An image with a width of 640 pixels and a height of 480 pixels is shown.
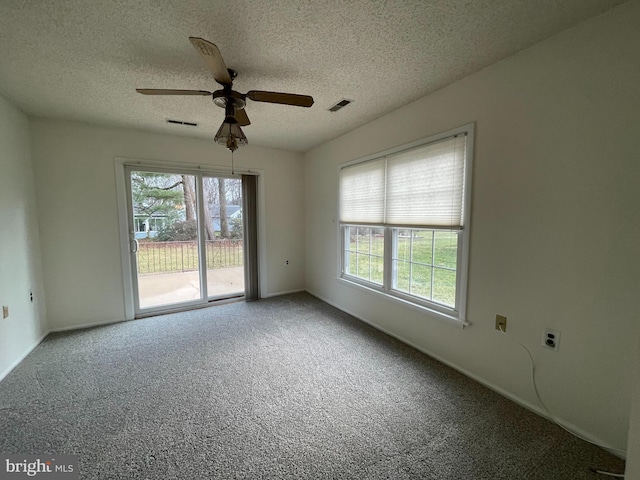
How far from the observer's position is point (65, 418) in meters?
1.69

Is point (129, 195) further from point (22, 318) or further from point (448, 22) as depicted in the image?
point (448, 22)

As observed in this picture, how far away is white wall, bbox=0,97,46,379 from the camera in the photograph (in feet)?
7.42

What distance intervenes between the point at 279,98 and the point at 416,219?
1637 millimetres

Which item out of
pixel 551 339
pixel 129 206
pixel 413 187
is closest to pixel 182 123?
pixel 129 206

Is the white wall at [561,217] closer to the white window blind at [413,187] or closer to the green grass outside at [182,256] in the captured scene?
the white window blind at [413,187]

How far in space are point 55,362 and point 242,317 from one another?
178 cm

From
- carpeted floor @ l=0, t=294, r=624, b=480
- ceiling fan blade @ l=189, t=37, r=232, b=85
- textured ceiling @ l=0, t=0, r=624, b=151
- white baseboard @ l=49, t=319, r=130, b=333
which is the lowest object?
carpeted floor @ l=0, t=294, r=624, b=480

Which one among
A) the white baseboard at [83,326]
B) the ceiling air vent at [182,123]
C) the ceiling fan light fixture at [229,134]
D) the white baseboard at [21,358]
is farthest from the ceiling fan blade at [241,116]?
the white baseboard at [83,326]

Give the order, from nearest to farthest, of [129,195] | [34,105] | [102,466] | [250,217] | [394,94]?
[102,466]
[394,94]
[34,105]
[129,195]
[250,217]

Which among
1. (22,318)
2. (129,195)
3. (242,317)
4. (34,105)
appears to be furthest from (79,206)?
(242,317)

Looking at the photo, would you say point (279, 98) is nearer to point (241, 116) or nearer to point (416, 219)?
point (241, 116)

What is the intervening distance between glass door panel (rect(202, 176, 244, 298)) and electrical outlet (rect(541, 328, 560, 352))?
375 cm

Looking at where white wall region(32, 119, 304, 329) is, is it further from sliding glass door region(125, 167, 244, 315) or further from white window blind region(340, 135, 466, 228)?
white window blind region(340, 135, 466, 228)

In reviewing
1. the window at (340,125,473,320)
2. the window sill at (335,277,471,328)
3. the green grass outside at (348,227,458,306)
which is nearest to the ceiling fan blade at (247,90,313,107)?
the window at (340,125,473,320)
